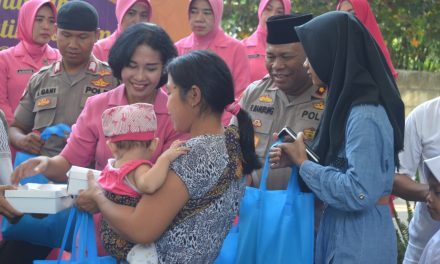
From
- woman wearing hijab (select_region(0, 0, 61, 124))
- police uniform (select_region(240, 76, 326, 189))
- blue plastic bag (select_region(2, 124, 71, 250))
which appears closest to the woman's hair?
blue plastic bag (select_region(2, 124, 71, 250))

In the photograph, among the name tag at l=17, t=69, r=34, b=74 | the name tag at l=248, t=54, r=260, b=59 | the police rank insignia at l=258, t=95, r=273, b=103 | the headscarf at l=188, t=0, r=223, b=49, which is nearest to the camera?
the police rank insignia at l=258, t=95, r=273, b=103

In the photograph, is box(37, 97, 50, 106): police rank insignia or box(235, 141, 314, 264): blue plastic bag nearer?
box(235, 141, 314, 264): blue plastic bag

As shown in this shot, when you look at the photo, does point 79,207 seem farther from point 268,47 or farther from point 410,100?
point 410,100

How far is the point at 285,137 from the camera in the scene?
3922 millimetres

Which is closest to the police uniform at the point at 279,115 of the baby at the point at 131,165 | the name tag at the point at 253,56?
the baby at the point at 131,165

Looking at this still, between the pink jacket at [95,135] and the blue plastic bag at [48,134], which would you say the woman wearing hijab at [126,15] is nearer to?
the blue plastic bag at [48,134]

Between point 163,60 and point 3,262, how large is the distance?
129cm

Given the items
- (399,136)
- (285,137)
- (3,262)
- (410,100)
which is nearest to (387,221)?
(399,136)

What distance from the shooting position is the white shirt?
431cm

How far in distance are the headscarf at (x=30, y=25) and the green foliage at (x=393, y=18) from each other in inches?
188

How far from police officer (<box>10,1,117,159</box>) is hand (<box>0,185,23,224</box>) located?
0.80 m

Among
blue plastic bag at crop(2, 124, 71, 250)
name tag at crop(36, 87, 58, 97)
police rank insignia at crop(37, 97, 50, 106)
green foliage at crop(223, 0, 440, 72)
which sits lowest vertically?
green foliage at crop(223, 0, 440, 72)

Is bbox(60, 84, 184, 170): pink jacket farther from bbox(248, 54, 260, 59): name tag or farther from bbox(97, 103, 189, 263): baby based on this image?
bbox(248, 54, 260, 59): name tag

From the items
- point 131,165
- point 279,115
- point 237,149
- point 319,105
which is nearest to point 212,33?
point 279,115
